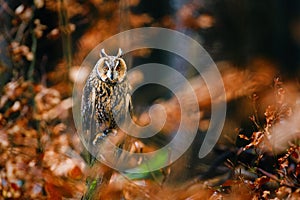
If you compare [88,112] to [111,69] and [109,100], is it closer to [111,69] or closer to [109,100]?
[109,100]

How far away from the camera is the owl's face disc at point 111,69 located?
2178mm

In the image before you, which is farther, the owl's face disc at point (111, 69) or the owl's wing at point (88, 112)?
the owl's wing at point (88, 112)

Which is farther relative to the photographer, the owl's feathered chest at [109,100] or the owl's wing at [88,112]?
the owl's wing at [88,112]

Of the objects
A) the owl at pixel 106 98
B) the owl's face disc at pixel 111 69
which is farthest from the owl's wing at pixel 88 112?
the owl's face disc at pixel 111 69

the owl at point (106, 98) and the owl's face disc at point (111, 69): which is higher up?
the owl's face disc at point (111, 69)

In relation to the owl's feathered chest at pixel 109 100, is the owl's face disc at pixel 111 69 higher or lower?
higher

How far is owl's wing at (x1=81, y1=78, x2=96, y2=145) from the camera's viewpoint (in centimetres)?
235

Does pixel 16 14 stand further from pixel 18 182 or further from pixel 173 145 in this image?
pixel 173 145

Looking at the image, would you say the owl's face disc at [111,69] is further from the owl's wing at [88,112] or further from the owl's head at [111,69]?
the owl's wing at [88,112]

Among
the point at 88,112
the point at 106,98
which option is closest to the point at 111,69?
the point at 106,98

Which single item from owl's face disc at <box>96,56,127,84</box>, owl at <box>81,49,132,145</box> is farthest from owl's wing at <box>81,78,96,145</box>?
owl's face disc at <box>96,56,127,84</box>

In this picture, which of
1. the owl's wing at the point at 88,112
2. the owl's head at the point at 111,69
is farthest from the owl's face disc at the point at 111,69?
the owl's wing at the point at 88,112

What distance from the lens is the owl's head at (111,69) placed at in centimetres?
218

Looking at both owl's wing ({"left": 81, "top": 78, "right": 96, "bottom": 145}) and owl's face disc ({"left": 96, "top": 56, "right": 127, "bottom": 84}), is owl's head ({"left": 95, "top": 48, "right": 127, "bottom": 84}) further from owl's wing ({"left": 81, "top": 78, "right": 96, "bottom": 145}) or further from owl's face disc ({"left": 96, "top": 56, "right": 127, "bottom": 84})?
owl's wing ({"left": 81, "top": 78, "right": 96, "bottom": 145})
